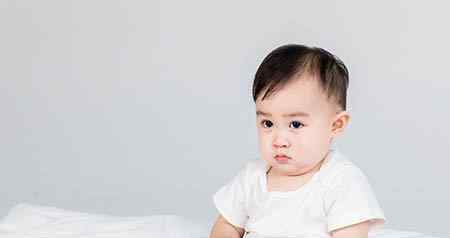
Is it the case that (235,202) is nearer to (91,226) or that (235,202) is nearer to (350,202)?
(350,202)

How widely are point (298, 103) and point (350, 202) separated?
205mm

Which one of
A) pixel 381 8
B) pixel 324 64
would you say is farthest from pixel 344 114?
pixel 381 8

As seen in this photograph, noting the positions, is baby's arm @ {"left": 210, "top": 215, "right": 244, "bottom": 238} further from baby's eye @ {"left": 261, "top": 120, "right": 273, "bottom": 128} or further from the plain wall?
the plain wall

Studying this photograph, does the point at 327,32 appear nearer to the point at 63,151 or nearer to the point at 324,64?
the point at 63,151

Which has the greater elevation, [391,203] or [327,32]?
[327,32]

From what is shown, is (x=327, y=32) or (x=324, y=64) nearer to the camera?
(x=324, y=64)

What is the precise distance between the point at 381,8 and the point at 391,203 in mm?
641

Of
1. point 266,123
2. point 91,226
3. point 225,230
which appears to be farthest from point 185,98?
point 266,123

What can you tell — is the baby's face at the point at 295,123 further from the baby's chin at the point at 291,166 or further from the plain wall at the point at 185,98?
the plain wall at the point at 185,98

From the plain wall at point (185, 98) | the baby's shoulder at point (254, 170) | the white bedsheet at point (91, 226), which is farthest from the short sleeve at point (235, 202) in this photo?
the plain wall at point (185, 98)

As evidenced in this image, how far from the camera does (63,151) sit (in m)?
3.94

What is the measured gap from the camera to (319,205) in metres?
2.07

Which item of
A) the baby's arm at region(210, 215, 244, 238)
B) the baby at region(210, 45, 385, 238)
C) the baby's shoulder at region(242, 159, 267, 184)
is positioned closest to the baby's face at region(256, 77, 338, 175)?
the baby at region(210, 45, 385, 238)

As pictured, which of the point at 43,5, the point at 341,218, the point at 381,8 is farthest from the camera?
the point at 43,5
